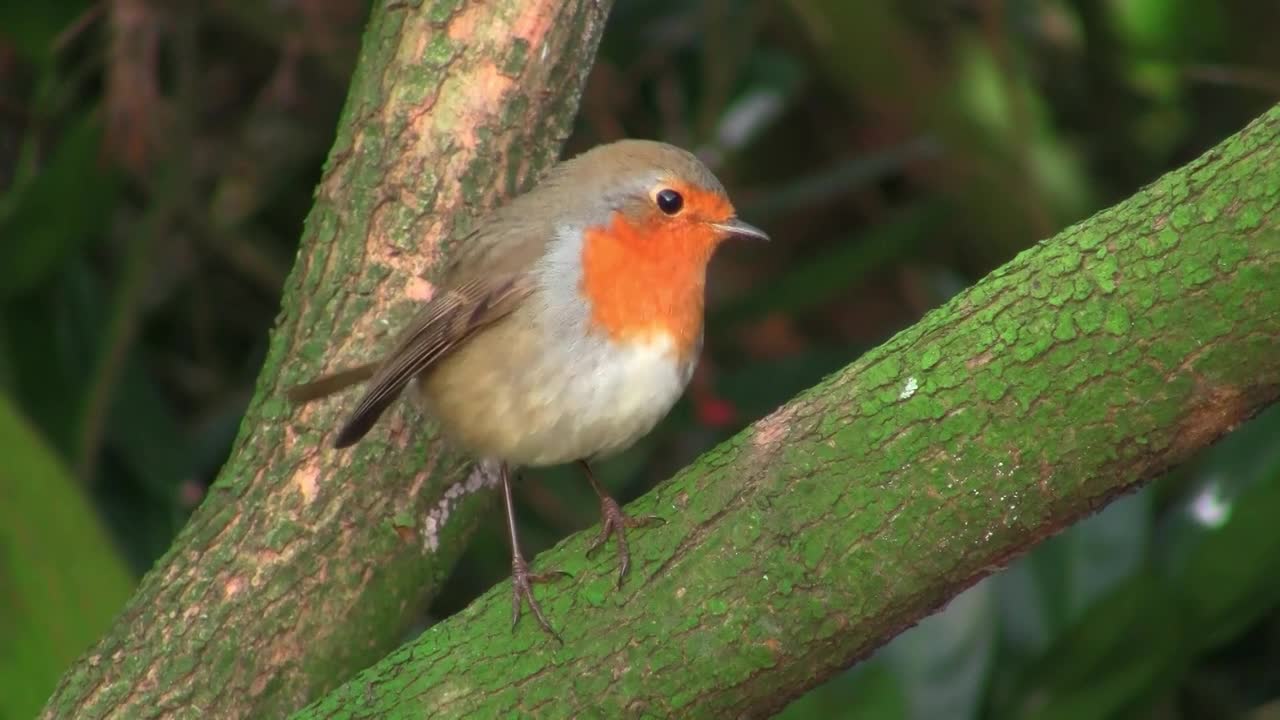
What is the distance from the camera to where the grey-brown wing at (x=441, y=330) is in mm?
3020

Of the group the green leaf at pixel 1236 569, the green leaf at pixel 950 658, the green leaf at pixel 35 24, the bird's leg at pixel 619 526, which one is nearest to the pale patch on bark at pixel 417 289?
the bird's leg at pixel 619 526

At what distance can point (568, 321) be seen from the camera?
2.97m

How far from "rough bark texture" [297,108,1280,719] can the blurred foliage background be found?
1.08m

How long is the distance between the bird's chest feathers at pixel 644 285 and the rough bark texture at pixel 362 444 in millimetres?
327

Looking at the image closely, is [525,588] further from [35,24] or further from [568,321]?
[35,24]

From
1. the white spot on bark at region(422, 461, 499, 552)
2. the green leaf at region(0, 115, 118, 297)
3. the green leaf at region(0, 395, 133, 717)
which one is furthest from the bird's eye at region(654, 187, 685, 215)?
the green leaf at region(0, 115, 118, 297)

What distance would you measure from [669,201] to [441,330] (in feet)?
1.63

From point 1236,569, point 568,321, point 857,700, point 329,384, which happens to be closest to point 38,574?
point 329,384

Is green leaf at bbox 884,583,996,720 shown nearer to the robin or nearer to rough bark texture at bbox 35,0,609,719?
the robin

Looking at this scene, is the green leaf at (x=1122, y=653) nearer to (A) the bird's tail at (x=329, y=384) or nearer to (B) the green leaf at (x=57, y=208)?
(A) the bird's tail at (x=329, y=384)

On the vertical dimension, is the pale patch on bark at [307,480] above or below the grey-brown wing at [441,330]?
below

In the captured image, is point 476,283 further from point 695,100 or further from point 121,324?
point 695,100

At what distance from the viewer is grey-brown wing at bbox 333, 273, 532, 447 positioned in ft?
9.91

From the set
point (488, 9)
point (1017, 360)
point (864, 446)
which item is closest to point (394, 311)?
point (488, 9)
